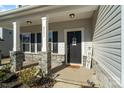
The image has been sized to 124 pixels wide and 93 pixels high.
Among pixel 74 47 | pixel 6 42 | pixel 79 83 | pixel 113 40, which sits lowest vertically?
pixel 79 83

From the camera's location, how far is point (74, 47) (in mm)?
7566

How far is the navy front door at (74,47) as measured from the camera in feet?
24.3

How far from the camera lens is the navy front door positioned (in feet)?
24.3

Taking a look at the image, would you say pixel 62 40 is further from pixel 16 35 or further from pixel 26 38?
pixel 26 38

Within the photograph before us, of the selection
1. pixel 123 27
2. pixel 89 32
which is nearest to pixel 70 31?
pixel 89 32

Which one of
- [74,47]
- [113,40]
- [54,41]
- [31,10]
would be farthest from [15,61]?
[113,40]

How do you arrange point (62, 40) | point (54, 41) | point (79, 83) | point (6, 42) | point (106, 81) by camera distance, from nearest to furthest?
point (106, 81)
point (79, 83)
point (62, 40)
point (54, 41)
point (6, 42)

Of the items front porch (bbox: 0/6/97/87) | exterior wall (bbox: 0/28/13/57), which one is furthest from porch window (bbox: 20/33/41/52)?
exterior wall (bbox: 0/28/13/57)

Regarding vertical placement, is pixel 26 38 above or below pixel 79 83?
above

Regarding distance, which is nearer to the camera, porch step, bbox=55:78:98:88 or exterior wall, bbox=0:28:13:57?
porch step, bbox=55:78:98:88

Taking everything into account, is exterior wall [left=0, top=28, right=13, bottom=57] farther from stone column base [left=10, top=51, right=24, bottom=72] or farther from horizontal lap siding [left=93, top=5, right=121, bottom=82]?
horizontal lap siding [left=93, top=5, right=121, bottom=82]

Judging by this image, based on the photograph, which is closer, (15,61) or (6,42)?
(15,61)

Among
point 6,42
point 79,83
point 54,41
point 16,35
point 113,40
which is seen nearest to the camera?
point 113,40

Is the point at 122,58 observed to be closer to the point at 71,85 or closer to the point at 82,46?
the point at 71,85
